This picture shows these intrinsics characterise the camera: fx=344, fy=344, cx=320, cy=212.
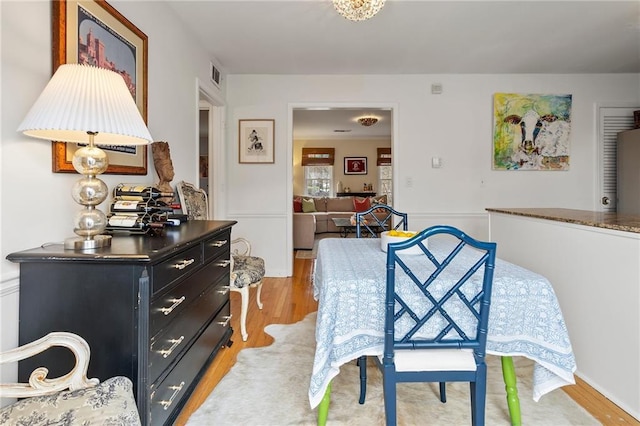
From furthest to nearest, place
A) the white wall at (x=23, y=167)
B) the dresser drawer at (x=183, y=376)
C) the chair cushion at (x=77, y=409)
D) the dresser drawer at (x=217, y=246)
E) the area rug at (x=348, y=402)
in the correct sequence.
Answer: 1. the dresser drawer at (x=217, y=246)
2. the area rug at (x=348, y=402)
3. the dresser drawer at (x=183, y=376)
4. the white wall at (x=23, y=167)
5. the chair cushion at (x=77, y=409)

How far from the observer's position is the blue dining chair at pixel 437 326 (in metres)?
1.22

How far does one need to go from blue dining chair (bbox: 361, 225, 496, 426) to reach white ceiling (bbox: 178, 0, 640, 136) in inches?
87.4

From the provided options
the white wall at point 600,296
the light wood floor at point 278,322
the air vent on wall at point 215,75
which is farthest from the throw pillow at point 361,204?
the white wall at point 600,296

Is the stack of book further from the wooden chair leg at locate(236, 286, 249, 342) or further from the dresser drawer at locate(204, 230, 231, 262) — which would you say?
the wooden chair leg at locate(236, 286, 249, 342)

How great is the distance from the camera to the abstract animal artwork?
411 cm

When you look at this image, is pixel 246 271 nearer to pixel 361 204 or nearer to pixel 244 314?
pixel 244 314

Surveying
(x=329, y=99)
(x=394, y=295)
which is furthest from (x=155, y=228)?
(x=329, y=99)

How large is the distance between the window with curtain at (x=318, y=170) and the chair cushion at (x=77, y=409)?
843 cm

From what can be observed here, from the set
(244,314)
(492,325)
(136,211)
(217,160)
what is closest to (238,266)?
(244,314)

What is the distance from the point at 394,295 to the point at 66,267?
3.74 ft

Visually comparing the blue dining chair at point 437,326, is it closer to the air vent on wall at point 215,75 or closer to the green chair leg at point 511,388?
the green chair leg at point 511,388

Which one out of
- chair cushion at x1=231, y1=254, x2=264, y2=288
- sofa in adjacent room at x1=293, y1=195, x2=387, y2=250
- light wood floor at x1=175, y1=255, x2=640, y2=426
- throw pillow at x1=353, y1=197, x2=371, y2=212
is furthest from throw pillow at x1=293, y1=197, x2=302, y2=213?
chair cushion at x1=231, y1=254, x2=264, y2=288

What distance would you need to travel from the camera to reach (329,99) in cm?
418

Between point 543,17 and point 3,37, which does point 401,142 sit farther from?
point 3,37
